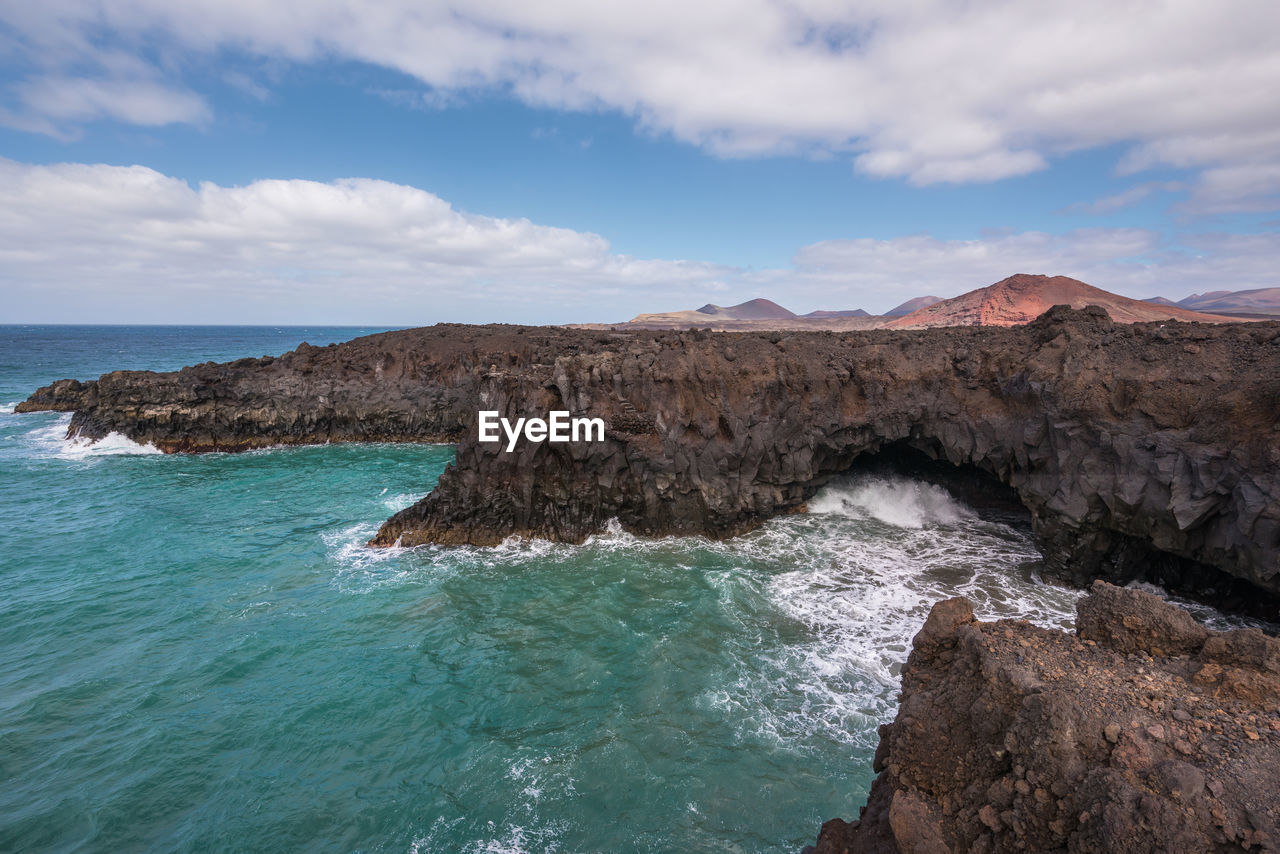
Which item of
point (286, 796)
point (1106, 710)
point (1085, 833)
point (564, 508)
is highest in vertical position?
point (1106, 710)

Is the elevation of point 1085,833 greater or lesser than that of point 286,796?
greater

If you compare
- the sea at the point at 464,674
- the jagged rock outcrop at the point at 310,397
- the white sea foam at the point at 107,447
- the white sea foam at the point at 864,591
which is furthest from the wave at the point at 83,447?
the white sea foam at the point at 864,591

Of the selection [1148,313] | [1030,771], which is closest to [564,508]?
[1030,771]

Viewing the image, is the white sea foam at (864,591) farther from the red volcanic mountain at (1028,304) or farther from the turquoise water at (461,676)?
the red volcanic mountain at (1028,304)

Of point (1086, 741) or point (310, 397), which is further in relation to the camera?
point (310, 397)

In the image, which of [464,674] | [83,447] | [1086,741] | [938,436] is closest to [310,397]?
[83,447]

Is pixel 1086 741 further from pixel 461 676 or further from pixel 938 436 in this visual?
pixel 938 436

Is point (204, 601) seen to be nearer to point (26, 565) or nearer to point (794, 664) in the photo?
point (26, 565)
